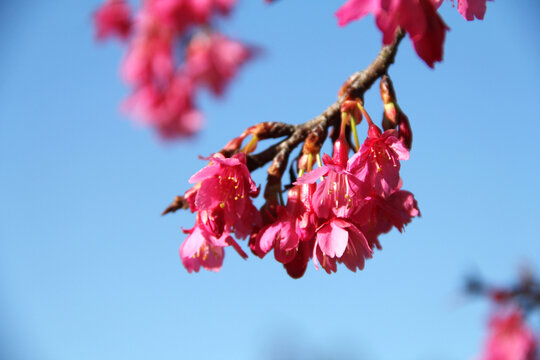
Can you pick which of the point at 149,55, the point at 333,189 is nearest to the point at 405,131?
the point at 333,189

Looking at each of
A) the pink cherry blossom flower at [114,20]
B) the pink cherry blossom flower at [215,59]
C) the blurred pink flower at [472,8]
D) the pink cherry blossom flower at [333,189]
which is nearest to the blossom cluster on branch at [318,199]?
the pink cherry blossom flower at [333,189]

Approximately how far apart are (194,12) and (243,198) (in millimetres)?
2336

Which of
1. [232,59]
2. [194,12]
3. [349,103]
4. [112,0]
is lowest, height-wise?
[349,103]

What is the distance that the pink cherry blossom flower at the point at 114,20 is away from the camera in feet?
12.7

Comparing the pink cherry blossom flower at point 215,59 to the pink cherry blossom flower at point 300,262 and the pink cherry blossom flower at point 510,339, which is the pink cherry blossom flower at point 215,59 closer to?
the pink cherry blossom flower at point 300,262

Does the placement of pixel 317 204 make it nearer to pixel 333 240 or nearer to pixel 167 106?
pixel 333 240

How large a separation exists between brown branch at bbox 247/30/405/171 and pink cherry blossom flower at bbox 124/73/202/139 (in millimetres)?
2787

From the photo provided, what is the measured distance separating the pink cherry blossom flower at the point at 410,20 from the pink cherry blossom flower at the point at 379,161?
0.29 metres

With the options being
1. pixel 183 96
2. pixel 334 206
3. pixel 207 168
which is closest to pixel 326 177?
pixel 334 206

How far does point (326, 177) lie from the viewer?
3.85 ft

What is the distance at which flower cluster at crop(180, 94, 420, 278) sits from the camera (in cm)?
112

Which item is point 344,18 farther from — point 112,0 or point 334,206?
point 112,0

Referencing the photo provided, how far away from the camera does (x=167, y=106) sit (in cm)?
429

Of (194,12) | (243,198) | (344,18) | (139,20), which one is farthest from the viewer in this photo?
(139,20)
